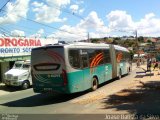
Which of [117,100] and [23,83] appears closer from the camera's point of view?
[117,100]

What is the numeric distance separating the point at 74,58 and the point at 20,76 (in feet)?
27.9

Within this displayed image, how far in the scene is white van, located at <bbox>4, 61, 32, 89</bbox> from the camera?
950 inches

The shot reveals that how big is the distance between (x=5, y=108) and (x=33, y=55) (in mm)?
A: 3283

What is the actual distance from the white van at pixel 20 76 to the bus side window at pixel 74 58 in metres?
8.17

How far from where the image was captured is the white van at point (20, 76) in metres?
24.1

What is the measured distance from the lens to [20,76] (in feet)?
79.5

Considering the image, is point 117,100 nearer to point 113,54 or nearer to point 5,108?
point 5,108

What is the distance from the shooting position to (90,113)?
12391 millimetres

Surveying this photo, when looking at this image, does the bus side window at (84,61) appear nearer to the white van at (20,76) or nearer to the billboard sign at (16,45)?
the white van at (20,76)

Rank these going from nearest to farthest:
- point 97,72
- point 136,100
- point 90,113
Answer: point 90,113, point 136,100, point 97,72

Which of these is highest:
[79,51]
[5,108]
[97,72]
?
[79,51]

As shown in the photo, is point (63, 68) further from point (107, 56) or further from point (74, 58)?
point (107, 56)

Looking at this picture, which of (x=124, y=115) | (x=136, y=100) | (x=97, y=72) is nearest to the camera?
(x=124, y=115)

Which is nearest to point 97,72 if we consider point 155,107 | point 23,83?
point 23,83
